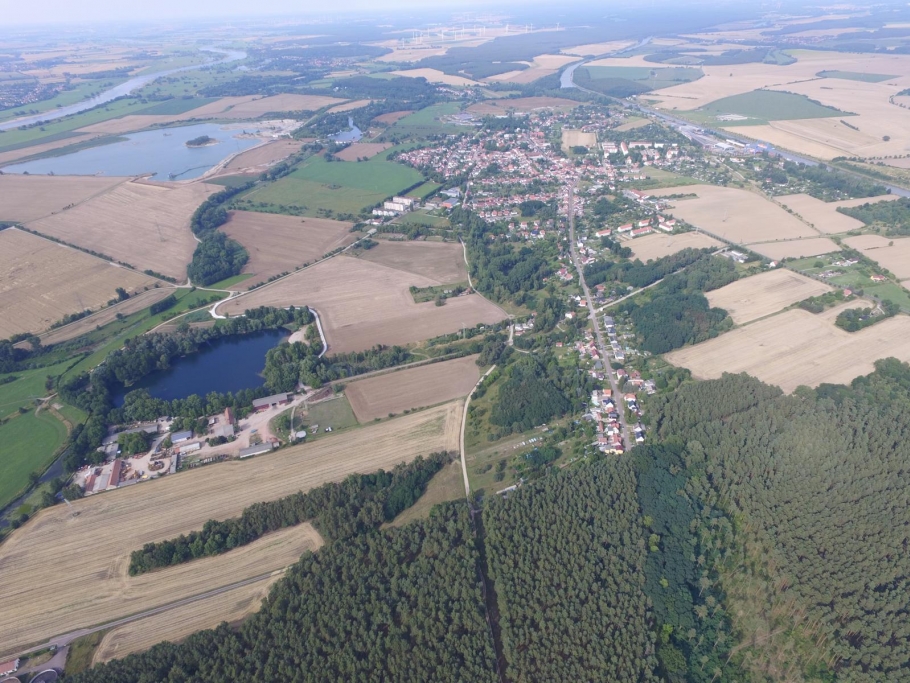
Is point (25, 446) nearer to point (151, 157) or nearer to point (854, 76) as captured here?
point (151, 157)

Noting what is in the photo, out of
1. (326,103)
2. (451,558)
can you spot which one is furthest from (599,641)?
(326,103)

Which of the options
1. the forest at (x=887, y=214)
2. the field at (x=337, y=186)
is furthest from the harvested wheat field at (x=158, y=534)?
the forest at (x=887, y=214)

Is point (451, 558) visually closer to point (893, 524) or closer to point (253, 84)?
point (893, 524)

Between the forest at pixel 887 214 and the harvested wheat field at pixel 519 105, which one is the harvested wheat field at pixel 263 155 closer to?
the harvested wheat field at pixel 519 105

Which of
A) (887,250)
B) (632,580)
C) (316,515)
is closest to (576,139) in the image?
(887,250)

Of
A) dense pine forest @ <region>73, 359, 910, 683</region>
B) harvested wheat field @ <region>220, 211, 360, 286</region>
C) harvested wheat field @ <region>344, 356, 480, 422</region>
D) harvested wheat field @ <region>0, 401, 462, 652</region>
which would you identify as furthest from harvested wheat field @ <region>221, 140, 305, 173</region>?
dense pine forest @ <region>73, 359, 910, 683</region>

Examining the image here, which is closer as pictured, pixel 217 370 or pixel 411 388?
pixel 411 388
